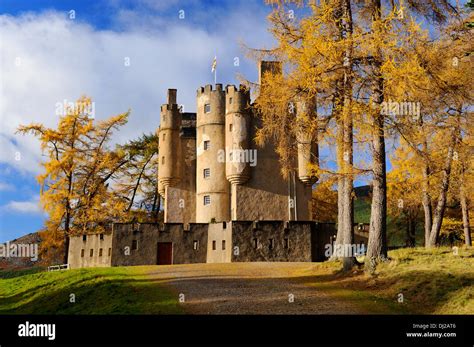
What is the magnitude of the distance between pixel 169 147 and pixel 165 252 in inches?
407

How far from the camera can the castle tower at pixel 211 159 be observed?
3797 centimetres

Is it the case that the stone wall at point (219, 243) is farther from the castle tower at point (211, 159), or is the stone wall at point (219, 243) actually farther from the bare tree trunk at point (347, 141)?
the bare tree trunk at point (347, 141)

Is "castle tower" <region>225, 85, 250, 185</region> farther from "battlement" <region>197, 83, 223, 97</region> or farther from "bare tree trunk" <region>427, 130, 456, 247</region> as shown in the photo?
"bare tree trunk" <region>427, 130, 456, 247</region>

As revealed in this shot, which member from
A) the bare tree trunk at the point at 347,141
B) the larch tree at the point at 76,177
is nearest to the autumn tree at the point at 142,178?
the larch tree at the point at 76,177

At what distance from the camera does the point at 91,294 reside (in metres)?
19.9

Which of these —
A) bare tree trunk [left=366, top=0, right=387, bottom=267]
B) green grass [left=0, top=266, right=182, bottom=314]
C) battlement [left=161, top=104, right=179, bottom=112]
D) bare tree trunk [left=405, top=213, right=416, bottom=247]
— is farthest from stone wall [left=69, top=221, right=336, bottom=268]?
bare tree trunk [left=405, top=213, right=416, bottom=247]

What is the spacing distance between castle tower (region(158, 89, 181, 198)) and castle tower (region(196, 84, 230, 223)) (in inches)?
69.5

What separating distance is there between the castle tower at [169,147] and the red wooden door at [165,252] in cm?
833

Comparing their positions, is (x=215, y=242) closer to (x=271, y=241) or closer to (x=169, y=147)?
(x=271, y=241)

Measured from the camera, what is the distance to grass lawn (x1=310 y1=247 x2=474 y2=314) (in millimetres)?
14281

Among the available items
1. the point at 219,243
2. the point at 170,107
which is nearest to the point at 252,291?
the point at 219,243

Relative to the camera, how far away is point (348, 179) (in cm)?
1948
